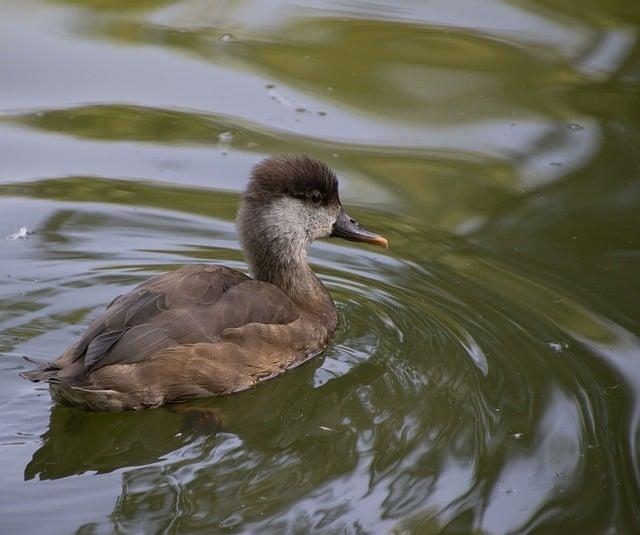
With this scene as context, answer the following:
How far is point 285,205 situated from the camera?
7.23 metres

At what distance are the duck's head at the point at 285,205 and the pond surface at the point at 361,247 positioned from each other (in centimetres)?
60

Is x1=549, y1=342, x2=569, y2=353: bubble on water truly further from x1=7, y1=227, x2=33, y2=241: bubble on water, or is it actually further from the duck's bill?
x1=7, y1=227, x2=33, y2=241: bubble on water

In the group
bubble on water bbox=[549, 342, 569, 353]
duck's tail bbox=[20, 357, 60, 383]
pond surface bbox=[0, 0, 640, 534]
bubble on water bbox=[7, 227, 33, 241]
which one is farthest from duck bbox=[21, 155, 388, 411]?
bubble on water bbox=[7, 227, 33, 241]

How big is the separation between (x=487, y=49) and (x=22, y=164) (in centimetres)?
402

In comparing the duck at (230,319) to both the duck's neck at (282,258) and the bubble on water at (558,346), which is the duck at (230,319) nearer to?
the duck's neck at (282,258)

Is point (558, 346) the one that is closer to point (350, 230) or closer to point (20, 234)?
point (350, 230)

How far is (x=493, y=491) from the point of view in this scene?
561 centimetres

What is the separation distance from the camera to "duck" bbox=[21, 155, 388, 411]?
20.2 feet

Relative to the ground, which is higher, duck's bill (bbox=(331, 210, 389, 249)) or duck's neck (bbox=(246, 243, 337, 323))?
duck's bill (bbox=(331, 210, 389, 249))

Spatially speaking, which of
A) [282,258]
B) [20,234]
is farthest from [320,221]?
[20,234]

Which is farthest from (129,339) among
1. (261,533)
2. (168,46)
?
(168,46)

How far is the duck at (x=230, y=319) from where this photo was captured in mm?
6152

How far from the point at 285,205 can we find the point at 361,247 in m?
1.19

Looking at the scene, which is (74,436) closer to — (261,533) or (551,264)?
(261,533)
